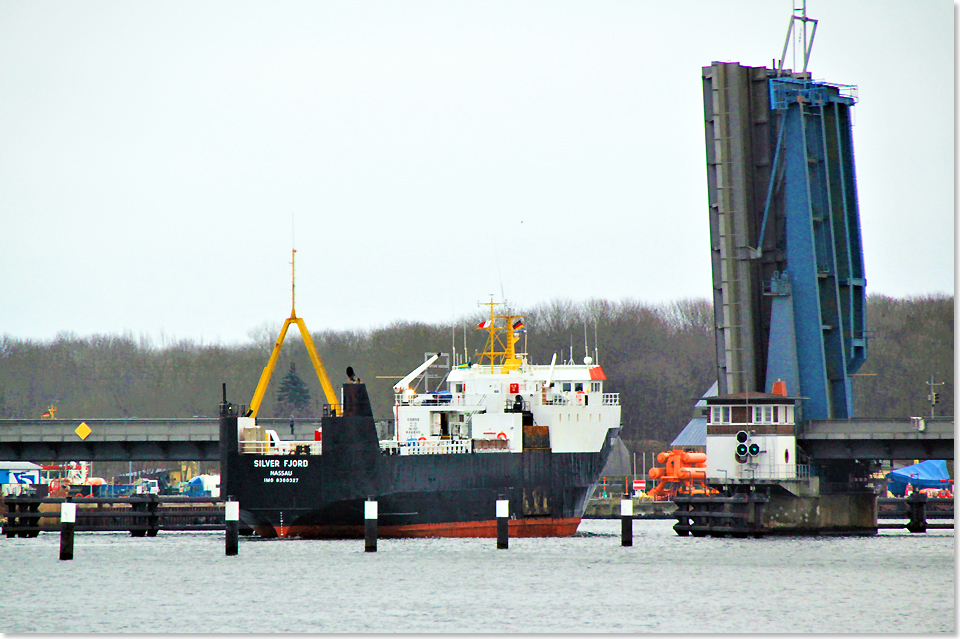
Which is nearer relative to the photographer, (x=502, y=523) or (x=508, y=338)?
(x=502, y=523)

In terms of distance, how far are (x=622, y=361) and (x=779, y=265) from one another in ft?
151

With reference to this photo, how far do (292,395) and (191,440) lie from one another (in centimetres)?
5149

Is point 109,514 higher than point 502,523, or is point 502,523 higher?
point 109,514

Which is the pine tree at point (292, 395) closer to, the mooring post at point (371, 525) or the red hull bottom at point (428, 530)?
the red hull bottom at point (428, 530)

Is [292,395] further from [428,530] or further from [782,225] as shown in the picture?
[428,530]

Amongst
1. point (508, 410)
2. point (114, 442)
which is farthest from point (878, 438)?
point (114, 442)

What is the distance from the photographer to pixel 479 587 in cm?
3012

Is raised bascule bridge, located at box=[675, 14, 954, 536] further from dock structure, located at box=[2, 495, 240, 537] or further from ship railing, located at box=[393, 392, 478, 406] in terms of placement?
dock structure, located at box=[2, 495, 240, 537]

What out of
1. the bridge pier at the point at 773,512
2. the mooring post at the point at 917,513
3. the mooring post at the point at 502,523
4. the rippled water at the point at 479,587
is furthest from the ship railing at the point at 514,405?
the mooring post at the point at 917,513

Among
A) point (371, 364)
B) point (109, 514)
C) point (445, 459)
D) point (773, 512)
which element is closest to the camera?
point (109, 514)

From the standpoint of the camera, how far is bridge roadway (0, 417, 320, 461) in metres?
48.3

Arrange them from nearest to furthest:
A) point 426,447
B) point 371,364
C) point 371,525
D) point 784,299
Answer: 1. point 371,525
2. point 426,447
3. point 784,299
4. point 371,364

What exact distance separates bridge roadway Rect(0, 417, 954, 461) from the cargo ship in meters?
3.72

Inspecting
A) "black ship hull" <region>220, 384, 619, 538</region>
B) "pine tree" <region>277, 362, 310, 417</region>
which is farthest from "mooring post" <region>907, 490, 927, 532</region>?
"pine tree" <region>277, 362, 310, 417</region>
